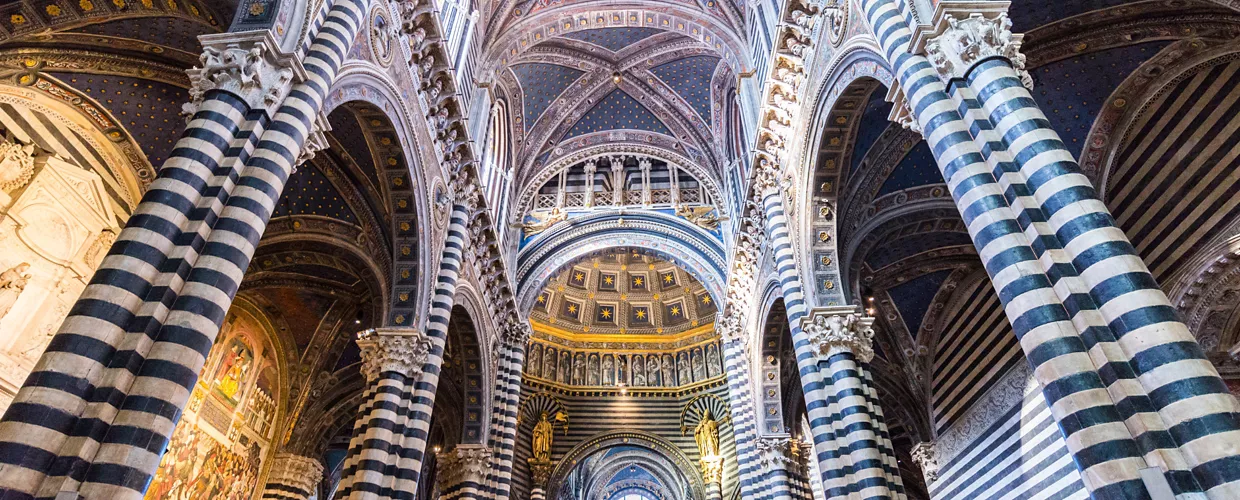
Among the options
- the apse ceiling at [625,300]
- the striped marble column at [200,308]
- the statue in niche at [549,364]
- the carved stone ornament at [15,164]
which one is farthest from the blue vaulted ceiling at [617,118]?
the striped marble column at [200,308]

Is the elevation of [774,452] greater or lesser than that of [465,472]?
greater

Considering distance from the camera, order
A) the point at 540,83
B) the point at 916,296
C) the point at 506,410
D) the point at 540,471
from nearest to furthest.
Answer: the point at 916,296 < the point at 506,410 < the point at 540,83 < the point at 540,471

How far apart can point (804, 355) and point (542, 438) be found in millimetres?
16456

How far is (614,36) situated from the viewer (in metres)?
20.7

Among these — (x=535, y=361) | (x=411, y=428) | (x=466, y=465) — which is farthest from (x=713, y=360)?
(x=411, y=428)

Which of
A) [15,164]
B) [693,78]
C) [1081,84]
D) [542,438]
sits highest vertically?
[693,78]

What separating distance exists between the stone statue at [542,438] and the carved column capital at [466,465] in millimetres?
9341

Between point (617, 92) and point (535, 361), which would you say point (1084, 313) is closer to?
point (617, 92)

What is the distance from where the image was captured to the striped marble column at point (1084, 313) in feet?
14.4

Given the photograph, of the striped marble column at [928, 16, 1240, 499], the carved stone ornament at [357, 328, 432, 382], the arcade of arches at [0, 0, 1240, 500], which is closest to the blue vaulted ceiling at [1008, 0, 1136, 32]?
the arcade of arches at [0, 0, 1240, 500]

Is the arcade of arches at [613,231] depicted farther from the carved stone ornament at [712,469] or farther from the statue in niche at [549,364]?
the statue in niche at [549,364]

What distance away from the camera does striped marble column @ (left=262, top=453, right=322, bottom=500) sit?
17.4 metres

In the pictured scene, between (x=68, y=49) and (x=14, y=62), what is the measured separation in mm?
683

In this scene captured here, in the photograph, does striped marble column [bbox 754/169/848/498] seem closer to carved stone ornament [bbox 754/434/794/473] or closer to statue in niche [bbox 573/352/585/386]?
carved stone ornament [bbox 754/434/794/473]
